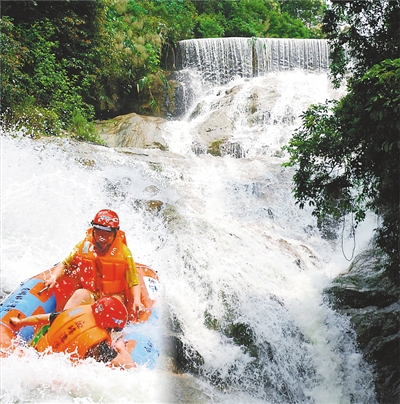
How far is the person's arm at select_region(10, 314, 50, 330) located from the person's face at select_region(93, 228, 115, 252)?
0.73 m

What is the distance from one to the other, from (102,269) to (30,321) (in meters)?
0.72

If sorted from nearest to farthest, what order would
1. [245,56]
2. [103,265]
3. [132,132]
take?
1. [103,265]
2. [132,132]
3. [245,56]

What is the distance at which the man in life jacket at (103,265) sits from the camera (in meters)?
3.63

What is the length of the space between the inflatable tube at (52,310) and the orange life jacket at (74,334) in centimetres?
26

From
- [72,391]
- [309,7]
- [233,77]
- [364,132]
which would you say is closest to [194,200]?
[364,132]

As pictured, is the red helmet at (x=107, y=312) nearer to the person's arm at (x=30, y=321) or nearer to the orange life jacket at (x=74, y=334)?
the orange life jacket at (x=74, y=334)

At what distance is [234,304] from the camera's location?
4766mm

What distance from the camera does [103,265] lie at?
3654 mm

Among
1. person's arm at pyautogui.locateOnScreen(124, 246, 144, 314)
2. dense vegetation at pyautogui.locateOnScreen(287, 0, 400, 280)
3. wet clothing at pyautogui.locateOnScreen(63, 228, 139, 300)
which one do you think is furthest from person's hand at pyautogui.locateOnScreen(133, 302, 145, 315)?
dense vegetation at pyautogui.locateOnScreen(287, 0, 400, 280)

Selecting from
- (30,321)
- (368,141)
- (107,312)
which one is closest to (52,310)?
(30,321)

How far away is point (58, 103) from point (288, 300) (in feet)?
22.3

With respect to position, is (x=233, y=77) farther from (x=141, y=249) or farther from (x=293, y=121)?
(x=141, y=249)

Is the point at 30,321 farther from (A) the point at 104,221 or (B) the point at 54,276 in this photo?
(A) the point at 104,221

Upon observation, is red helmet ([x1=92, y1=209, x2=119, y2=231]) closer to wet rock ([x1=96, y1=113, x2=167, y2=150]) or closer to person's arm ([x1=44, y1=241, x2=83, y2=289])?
person's arm ([x1=44, y1=241, x2=83, y2=289])
